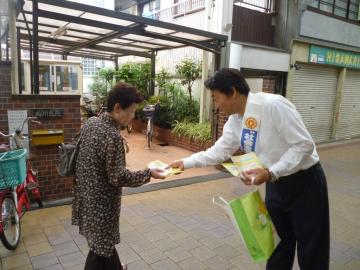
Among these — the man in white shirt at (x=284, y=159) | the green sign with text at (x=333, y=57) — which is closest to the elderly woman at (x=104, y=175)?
the man in white shirt at (x=284, y=159)

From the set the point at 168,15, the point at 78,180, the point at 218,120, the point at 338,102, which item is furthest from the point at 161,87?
the point at 78,180

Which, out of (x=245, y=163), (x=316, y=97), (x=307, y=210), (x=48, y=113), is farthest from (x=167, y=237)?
(x=316, y=97)

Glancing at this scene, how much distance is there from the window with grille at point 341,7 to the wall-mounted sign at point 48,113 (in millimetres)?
8617

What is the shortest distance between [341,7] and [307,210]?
11.2 metres

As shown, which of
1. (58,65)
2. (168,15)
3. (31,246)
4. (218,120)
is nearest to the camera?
(31,246)

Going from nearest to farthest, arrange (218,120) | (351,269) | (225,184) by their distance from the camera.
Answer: (351,269) → (225,184) → (218,120)

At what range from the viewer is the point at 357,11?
38.4 feet

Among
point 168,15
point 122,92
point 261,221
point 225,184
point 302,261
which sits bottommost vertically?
point 225,184

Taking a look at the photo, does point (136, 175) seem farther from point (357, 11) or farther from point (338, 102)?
point (357, 11)

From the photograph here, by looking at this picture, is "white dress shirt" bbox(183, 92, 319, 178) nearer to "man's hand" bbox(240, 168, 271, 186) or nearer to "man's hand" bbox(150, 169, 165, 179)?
"man's hand" bbox(240, 168, 271, 186)

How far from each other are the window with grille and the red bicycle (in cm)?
948

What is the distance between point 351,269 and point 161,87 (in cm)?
854

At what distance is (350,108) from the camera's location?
12.5 meters

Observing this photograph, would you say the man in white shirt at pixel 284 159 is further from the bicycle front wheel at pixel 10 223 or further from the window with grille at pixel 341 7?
the window with grille at pixel 341 7
